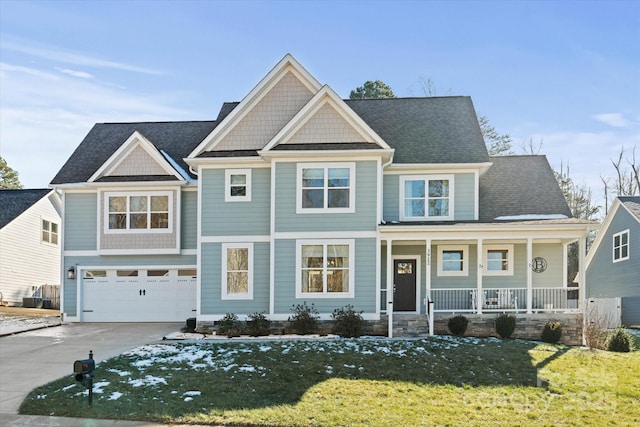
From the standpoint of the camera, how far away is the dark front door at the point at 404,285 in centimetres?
1908

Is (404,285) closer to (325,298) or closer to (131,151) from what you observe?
(325,298)

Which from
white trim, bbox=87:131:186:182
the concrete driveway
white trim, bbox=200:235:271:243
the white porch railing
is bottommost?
the concrete driveway

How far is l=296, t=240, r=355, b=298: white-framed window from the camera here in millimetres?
17203

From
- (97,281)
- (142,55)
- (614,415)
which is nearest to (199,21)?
(142,55)

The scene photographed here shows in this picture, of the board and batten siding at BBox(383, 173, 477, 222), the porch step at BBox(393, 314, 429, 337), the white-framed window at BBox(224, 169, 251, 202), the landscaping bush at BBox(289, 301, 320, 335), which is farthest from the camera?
the board and batten siding at BBox(383, 173, 477, 222)

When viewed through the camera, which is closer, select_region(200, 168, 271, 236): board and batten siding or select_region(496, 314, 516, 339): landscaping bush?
select_region(496, 314, 516, 339): landscaping bush

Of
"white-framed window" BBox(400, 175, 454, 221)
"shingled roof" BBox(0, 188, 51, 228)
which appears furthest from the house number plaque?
"shingled roof" BBox(0, 188, 51, 228)

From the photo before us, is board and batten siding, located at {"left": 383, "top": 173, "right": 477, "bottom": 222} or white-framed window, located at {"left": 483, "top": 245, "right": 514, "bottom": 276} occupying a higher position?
board and batten siding, located at {"left": 383, "top": 173, "right": 477, "bottom": 222}

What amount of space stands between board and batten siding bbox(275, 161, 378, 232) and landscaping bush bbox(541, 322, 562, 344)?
5779mm

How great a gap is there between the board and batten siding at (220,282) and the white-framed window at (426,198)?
4965 millimetres

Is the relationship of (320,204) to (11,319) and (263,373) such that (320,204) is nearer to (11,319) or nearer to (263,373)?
(263,373)

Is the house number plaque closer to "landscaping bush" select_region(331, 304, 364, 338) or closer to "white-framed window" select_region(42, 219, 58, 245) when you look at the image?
"landscaping bush" select_region(331, 304, 364, 338)

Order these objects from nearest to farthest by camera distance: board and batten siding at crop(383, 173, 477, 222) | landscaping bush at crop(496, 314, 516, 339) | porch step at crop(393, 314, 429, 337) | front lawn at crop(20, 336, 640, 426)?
front lawn at crop(20, 336, 640, 426), landscaping bush at crop(496, 314, 516, 339), porch step at crop(393, 314, 429, 337), board and batten siding at crop(383, 173, 477, 222)

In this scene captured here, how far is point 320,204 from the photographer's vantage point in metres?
17.5
